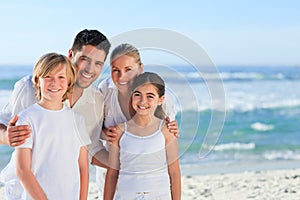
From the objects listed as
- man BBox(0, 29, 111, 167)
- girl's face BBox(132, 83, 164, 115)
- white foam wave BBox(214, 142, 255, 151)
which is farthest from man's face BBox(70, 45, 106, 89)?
white foam wave BBox(214, 142, 255, 151)

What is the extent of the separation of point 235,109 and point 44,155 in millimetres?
12888

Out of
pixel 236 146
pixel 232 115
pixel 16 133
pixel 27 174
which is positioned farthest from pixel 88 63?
pixel 232 115

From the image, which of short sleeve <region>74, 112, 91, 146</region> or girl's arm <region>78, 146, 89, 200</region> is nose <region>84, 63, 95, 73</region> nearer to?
short sleeve <region>74, 112, 91, 146</region>

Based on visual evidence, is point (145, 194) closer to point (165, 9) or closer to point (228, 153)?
point (228, 153)

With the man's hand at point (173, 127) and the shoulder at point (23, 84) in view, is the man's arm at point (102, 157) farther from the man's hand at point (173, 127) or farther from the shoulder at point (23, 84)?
the shoulder at point (23, 84)

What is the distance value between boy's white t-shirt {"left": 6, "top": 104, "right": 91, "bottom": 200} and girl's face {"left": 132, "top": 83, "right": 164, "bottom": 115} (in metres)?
0.26

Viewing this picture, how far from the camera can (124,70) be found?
8.04ft

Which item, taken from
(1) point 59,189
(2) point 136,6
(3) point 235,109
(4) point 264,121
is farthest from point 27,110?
(2) point 136,6

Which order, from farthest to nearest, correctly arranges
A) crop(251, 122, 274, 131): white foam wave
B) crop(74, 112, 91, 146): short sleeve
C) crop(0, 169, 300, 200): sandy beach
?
1. crop(251, 122, 274, 131): white foam wave
2. crop(0, 169, 300, 200): sandy beach
3. crop(74, 112, 91, 146): short sleeve

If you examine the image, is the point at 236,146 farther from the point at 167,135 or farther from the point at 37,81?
the point at 37,81

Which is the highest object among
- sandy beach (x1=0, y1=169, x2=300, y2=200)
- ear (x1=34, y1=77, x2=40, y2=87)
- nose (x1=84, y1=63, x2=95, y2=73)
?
nose (x1=84, y1=63, x2=95, y2=73)

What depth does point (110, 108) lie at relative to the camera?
8.52 feet

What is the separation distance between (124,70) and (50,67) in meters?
0.34

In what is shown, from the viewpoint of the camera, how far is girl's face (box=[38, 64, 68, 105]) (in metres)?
2.31
